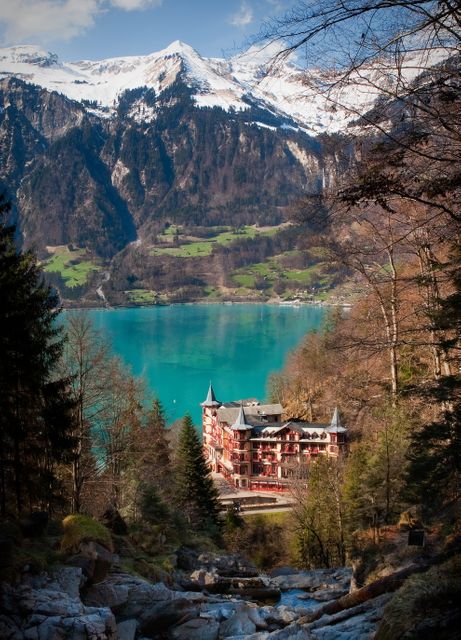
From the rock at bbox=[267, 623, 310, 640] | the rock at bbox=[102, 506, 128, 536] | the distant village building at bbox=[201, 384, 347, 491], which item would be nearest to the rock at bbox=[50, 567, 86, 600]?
the rock at bbox=[267, 623, 310, 640]

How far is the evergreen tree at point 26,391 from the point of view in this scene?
27.8 ft

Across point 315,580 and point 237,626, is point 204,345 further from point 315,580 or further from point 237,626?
A: point 237,626

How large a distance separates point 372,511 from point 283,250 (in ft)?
539

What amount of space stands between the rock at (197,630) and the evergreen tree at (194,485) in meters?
11.2

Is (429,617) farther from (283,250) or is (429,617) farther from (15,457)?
(283,250)

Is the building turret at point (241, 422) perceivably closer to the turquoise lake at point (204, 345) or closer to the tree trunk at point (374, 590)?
the turquoise lake at point (204, 345)

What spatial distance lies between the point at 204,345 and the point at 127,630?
75986 millimetres

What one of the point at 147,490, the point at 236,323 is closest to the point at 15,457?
the point at 147,490

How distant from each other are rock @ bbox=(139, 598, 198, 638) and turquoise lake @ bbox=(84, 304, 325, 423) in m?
20.6

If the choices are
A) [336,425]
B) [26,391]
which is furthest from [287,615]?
[336,425]

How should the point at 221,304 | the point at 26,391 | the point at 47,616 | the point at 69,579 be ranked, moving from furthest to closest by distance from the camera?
the point at 221,304 → the point at 26,391 → the point at 69,579 → the point at 47,616

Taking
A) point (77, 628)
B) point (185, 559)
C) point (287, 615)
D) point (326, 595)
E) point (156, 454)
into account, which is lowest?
point (185, 559)

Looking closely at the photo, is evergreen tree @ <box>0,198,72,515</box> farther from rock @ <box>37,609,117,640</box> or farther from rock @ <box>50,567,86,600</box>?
rock @ <box>37,609,117,640</box>

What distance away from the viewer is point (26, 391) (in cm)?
948
